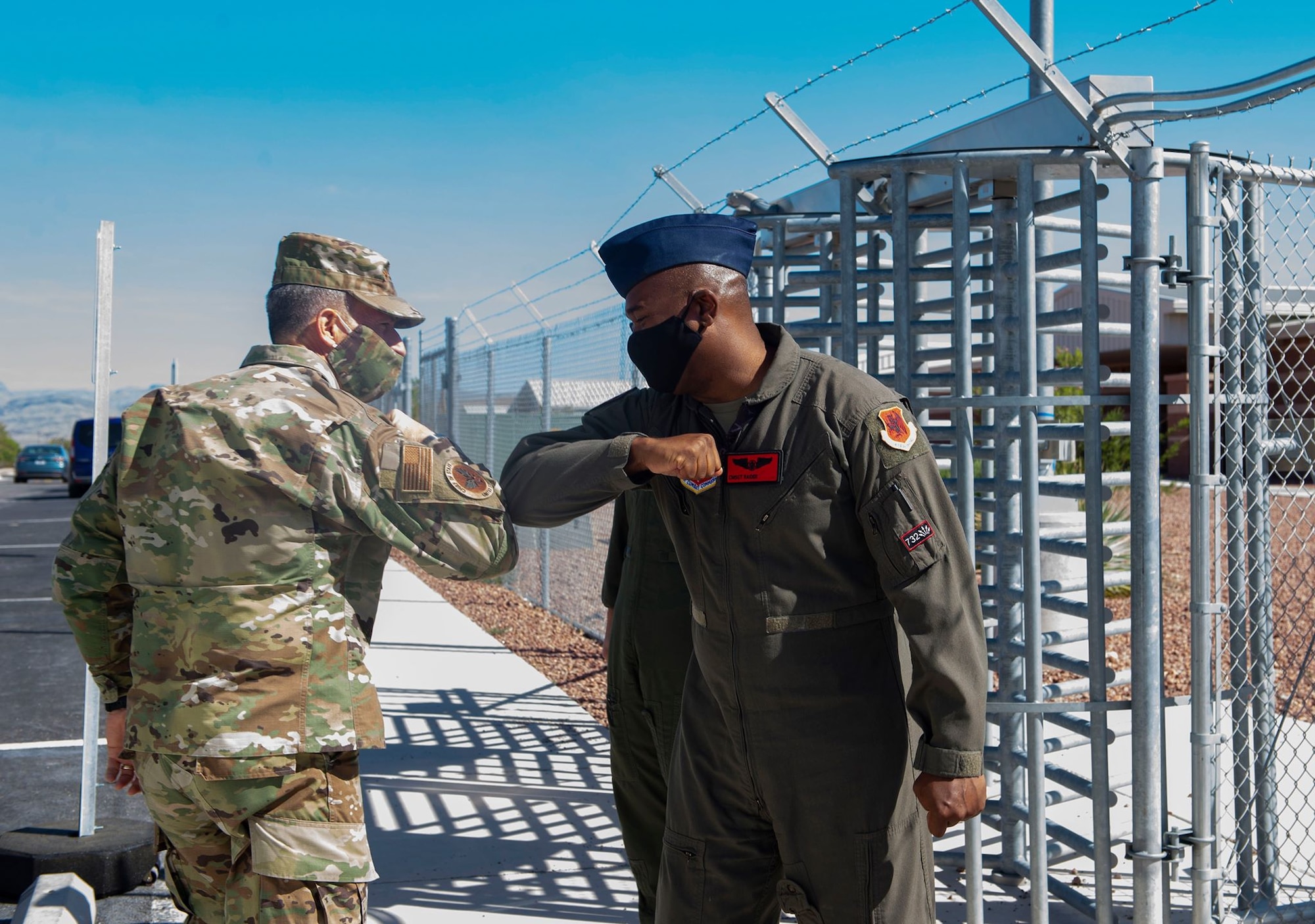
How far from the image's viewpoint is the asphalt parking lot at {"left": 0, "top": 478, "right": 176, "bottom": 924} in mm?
4992

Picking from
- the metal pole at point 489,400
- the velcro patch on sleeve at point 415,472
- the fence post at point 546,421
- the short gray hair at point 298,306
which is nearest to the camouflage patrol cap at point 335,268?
the short gray hair at point 298,306

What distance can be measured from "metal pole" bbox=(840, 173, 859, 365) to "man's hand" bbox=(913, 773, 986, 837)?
145cm

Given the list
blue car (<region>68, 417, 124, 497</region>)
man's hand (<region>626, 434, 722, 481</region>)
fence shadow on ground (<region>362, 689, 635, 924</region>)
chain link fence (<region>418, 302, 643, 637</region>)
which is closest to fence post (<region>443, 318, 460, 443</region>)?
chain link fence (<region>418, 302, 643, 637</region>)

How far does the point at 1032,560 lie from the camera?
3.25 metres

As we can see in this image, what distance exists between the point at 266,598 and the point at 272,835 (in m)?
0.46

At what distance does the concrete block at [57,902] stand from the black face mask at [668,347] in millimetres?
2581

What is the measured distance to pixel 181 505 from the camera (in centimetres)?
233

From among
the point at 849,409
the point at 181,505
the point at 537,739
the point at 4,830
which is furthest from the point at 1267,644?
the point at 4,830

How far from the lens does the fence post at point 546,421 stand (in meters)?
9.55

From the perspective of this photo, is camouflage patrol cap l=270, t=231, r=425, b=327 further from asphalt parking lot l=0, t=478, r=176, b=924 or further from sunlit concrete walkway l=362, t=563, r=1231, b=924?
asphalt parking lot l=0, t=478, r=176, b=924

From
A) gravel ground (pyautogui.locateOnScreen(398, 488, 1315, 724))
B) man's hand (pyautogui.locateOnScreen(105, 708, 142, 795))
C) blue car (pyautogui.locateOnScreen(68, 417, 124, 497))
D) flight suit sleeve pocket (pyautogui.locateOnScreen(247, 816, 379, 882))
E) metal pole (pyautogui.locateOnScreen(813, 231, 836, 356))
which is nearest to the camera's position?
flight suit sleeve pocket (pyautogui.locateOnScreen(247, 816, 379, 882))

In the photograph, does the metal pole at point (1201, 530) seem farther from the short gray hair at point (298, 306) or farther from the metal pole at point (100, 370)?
the metal pole at point (100, 370)

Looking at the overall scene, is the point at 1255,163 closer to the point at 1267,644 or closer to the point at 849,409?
the point at 1267,644

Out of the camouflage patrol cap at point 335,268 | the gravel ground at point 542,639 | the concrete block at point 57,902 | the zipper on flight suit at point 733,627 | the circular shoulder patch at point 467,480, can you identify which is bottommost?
the concrete block at point 57,902
